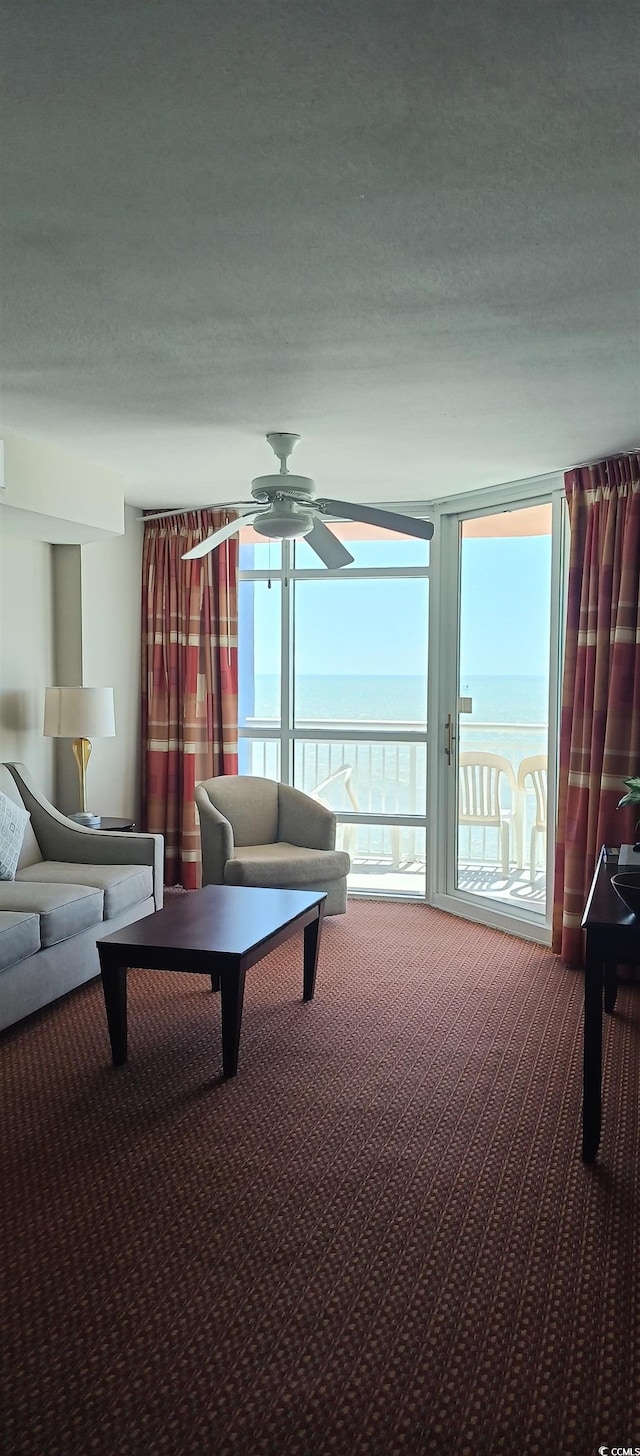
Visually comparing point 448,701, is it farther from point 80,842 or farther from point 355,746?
point 80,842

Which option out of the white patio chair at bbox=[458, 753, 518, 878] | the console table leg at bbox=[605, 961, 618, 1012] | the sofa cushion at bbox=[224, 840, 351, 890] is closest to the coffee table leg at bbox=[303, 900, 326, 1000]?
the sofa cushion at bbox=[224, 840, 351, 890]

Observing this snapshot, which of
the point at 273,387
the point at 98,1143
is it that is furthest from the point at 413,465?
the point at 98,1143

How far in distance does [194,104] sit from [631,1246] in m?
2.66

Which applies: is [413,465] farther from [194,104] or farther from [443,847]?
[194,104]

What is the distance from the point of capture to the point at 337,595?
622 cm

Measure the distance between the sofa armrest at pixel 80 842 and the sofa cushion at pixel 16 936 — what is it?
1055mm

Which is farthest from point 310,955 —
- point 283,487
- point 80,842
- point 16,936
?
point 283,487

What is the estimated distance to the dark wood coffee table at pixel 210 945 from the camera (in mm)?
3314

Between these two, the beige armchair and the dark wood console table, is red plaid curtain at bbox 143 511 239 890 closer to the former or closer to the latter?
the beige armchair

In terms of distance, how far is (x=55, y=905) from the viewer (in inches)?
155

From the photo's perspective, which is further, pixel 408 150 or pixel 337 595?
pixel 337 595

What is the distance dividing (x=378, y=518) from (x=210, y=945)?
5.81 ft

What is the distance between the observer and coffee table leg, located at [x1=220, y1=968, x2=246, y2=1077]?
10.8 feet

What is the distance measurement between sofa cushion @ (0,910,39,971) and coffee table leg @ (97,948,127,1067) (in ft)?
1.20
